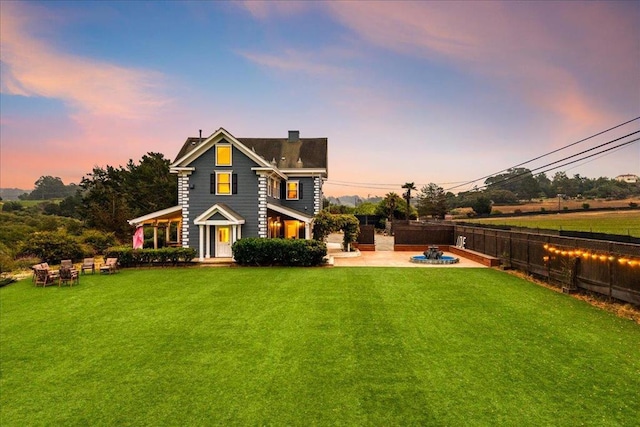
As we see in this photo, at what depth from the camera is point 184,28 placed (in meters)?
24.1

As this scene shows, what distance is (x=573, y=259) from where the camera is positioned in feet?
40.2

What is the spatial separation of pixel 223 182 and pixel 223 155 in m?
1.88

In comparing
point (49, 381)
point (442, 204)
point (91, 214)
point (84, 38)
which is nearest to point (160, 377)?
point (49, 381)

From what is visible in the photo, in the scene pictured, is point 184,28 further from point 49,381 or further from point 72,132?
point 49,381

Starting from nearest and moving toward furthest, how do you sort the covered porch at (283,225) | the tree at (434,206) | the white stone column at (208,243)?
the white stone column at (208,243) → the covered porch at (283,225) → the tree at (434,206)

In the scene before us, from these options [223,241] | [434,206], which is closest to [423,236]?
[223,241]

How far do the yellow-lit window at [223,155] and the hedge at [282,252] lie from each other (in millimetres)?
6356

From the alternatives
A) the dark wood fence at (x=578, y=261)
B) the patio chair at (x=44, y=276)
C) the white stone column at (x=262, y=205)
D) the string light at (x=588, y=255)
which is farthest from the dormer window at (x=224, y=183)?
the string light at (x=588, y=255)

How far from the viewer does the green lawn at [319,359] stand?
17.0ft

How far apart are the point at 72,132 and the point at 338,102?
2649 centimetres

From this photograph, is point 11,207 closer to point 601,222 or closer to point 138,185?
point 138,185

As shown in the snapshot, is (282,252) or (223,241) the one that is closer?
(282,252)

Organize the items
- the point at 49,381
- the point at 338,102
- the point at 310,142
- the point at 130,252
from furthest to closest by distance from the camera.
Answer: the point at 338,102
the point at 310,142
the point at 130,252
the point at 49,381

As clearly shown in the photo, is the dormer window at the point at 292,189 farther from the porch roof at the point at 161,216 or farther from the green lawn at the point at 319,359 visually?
the green lawn at the point at 319,359
